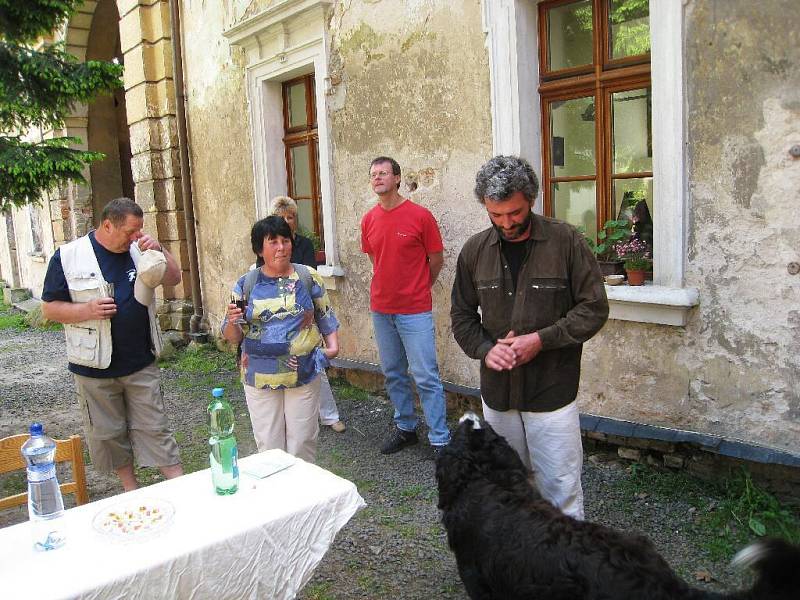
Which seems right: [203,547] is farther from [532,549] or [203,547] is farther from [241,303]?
[241,303]

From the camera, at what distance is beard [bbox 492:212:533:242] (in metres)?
2.94

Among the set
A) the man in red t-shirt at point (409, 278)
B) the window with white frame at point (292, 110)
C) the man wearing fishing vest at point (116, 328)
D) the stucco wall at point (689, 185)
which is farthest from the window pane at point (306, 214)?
the man wearing fishing vest at point (116, 328)

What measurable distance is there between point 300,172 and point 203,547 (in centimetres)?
602

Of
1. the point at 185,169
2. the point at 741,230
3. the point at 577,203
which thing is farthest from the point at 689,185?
the point at 185,169

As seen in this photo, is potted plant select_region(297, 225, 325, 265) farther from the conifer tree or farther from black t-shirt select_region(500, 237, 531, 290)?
black t-shirt select_region(500, 237, 531, 290)

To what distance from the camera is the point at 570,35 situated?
4777mm

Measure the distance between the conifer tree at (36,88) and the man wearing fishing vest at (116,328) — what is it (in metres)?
2.26

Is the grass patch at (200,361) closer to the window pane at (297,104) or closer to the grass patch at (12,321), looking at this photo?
the window pane at (297,104)

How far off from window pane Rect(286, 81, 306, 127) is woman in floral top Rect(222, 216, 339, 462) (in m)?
4.28

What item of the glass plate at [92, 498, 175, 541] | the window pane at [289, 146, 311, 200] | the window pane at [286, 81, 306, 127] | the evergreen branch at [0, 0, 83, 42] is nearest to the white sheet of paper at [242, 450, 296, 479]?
the glass plate at [92, 498, 175, 541]

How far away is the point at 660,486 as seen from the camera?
420 cm

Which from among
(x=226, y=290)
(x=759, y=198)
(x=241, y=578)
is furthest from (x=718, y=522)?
(x=226, y=290)

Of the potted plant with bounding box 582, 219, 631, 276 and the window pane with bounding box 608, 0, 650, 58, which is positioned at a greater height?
the window pane with bounding box 608, 0, 650, 58

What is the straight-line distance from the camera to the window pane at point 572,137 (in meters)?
4.77
